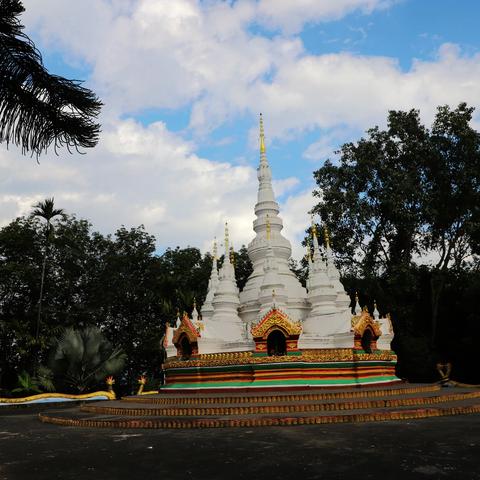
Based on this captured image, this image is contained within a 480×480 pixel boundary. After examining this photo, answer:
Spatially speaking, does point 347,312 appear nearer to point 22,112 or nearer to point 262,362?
point 262,362

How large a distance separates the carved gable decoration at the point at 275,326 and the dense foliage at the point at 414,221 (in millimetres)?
12363

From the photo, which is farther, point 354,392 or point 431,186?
point 431,186

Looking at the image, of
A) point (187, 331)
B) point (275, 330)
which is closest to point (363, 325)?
point (275, 330)

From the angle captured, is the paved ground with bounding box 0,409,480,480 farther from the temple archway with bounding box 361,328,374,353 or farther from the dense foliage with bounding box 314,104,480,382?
the dense foliage with bounding box 314,104,480,382

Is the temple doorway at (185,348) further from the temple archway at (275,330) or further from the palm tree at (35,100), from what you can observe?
the palm tree at (35,100)

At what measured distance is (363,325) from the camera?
1958cm

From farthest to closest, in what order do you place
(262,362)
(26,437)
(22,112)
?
(262,362) → (26,437) → (22,112)

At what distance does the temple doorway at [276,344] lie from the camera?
18.7 m

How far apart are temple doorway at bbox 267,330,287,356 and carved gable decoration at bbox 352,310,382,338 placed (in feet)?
9.29

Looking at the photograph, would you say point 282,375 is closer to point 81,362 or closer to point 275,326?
point 275,326

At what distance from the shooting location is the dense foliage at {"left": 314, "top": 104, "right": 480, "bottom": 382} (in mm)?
29422

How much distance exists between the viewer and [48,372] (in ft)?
84.2

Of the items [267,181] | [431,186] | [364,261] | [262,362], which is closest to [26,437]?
[262,362]

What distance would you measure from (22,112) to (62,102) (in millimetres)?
420
